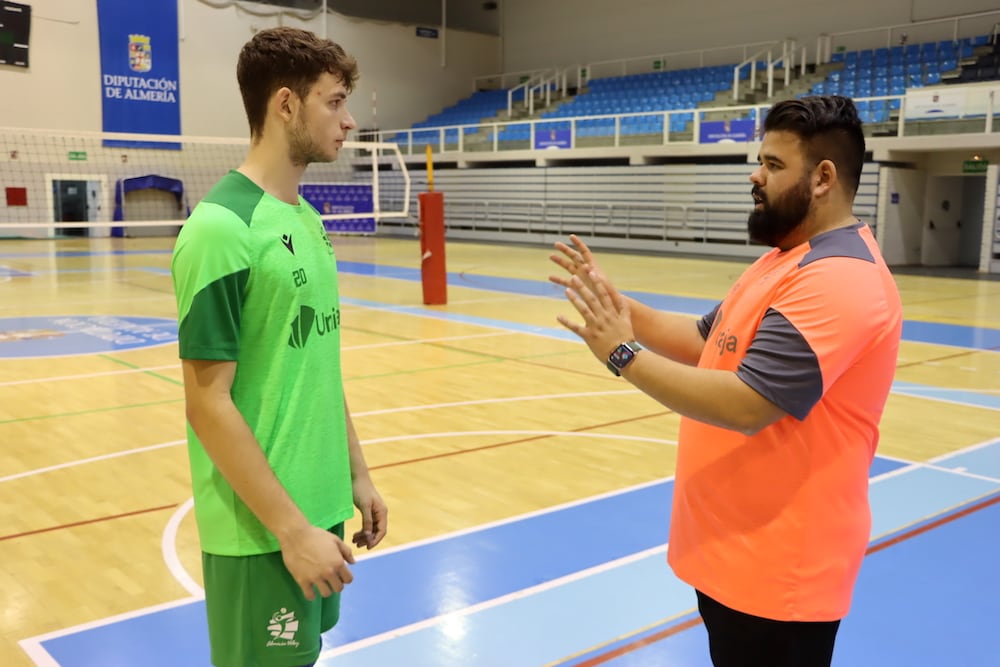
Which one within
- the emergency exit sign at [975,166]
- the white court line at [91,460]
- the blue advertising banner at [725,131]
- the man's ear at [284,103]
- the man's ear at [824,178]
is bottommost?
the white court line at [91,460]

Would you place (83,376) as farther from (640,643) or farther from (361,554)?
(640,643)

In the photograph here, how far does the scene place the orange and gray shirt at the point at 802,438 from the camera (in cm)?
170

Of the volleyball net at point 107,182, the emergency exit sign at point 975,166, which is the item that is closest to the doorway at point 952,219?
the emergency exit sign at point 975,166

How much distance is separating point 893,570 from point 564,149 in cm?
2123

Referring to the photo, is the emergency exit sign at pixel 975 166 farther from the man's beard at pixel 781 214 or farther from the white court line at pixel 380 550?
the man's beard at pixel 781 214

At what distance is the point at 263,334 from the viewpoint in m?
1.74

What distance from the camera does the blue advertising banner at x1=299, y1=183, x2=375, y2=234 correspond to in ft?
89.9

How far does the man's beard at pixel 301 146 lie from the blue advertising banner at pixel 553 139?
22.8 meters

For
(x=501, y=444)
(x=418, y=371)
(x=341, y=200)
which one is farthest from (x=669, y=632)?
(x=341, y=200)

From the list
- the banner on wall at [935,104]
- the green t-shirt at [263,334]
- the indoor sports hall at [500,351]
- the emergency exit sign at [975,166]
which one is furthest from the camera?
the emergency exit sign at [975,166]

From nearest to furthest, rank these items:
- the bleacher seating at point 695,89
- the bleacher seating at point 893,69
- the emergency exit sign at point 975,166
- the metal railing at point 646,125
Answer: the metal railing at point 646,125, the emergency exit sign at point 975,166, the bleacher seating at point 695,89, the bleacher seating at point 893,69

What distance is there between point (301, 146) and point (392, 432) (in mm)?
4301

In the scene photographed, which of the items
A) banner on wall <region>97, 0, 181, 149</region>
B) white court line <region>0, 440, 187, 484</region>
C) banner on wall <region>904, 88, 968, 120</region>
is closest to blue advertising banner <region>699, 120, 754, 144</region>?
banner on wall <region>904, 88, 968, 120</region>

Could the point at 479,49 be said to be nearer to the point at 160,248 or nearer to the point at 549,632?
the point at 160,248
